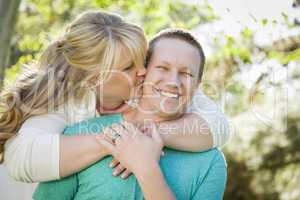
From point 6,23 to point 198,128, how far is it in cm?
278

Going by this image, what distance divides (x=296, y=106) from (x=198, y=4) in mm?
1924

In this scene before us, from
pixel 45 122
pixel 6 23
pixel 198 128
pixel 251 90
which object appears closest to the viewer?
pixel 45 122

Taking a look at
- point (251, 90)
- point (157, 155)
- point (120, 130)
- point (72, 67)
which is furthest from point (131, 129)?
point (251, 90)

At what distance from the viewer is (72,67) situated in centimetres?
270

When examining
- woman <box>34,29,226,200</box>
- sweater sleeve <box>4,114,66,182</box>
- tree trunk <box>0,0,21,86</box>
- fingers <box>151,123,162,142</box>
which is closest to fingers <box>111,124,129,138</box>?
woman <box>34,29,226,200</box>

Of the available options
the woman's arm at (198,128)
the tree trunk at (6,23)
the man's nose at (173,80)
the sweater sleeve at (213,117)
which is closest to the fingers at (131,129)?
the woman's arm at (198,128)

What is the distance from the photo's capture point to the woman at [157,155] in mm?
2344

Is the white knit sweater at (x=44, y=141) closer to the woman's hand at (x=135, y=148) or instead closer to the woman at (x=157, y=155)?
the woman at (x=157, y=155)

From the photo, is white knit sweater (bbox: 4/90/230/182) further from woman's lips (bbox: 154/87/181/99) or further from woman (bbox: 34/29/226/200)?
woman's lips (bbox: 154/87/181/99)

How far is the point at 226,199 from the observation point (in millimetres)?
8359

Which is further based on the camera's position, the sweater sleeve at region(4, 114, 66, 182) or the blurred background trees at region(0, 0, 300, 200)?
the blurred background trees at region(0, 0, 300, 200)

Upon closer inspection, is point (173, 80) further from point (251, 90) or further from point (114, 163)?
point (251, 90)

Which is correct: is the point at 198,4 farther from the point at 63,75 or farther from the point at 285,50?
the point at 63,75

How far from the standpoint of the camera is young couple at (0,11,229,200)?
7.77ft
